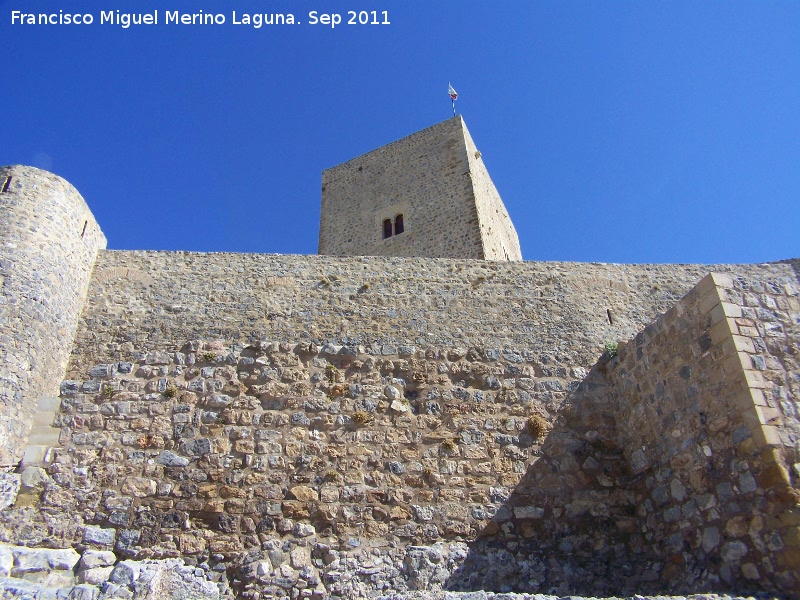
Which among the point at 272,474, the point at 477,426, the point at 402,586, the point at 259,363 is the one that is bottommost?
the point at 402,586

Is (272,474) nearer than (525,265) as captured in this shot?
Yes

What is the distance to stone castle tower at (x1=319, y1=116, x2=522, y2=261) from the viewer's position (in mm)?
15102

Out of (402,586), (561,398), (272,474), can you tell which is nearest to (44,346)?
(272,474)

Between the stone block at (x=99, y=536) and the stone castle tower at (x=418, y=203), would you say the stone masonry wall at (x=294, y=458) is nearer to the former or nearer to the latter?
the stone block at (x=99, y=536)

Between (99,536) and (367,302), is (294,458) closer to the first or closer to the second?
(99,536)

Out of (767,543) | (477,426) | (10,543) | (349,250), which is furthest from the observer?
(349,250)

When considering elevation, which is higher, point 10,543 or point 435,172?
point 435,172

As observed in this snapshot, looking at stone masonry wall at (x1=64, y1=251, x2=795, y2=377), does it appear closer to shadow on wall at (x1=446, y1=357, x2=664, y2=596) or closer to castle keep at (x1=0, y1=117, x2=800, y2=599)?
castle keep at (x1=0, y1=117, x2=800, y2=599)

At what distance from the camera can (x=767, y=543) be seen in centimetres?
516

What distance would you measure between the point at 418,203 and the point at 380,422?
→ 31.0ft

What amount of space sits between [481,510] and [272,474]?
2.33 meters

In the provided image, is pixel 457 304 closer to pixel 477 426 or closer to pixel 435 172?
pixel 477 426

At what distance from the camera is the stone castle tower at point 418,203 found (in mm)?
15102

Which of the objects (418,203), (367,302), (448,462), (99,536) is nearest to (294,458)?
(448,462)
